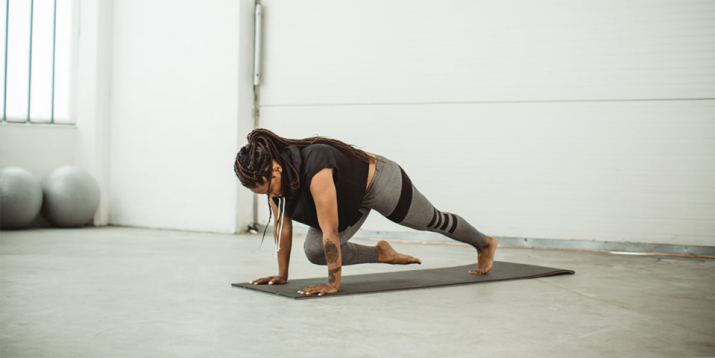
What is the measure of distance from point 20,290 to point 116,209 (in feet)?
12.5

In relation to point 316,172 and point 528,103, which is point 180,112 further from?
point 316,172

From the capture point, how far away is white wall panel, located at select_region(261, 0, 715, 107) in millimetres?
5008

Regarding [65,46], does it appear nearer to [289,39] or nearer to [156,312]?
[289,39]

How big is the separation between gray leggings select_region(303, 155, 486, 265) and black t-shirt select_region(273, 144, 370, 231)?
100mm

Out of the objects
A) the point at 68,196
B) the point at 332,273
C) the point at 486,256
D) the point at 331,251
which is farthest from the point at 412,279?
the point at 68,196

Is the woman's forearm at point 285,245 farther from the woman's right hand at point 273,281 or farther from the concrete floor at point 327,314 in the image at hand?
the concrete floor at point 327,314

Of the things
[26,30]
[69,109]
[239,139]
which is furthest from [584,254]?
[26,30]

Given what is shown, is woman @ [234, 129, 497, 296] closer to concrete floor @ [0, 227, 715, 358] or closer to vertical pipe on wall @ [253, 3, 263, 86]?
concrete floor @ [0, 227, 715, 358]

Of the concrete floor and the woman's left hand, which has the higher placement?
the woman's left hand

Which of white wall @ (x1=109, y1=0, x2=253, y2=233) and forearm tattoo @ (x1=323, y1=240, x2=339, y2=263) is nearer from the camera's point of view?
forearm tattoo @ (x1=323, y1=240, x2=339, y2=263)

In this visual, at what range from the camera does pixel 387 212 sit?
10.2ft

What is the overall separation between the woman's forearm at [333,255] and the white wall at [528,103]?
2887 mm

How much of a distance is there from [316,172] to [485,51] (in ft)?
10.5

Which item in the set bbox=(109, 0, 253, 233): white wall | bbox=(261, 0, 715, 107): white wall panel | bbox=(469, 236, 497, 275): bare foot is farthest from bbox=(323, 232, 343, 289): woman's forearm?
bbox=(109, 0, 253, 233): white wall
